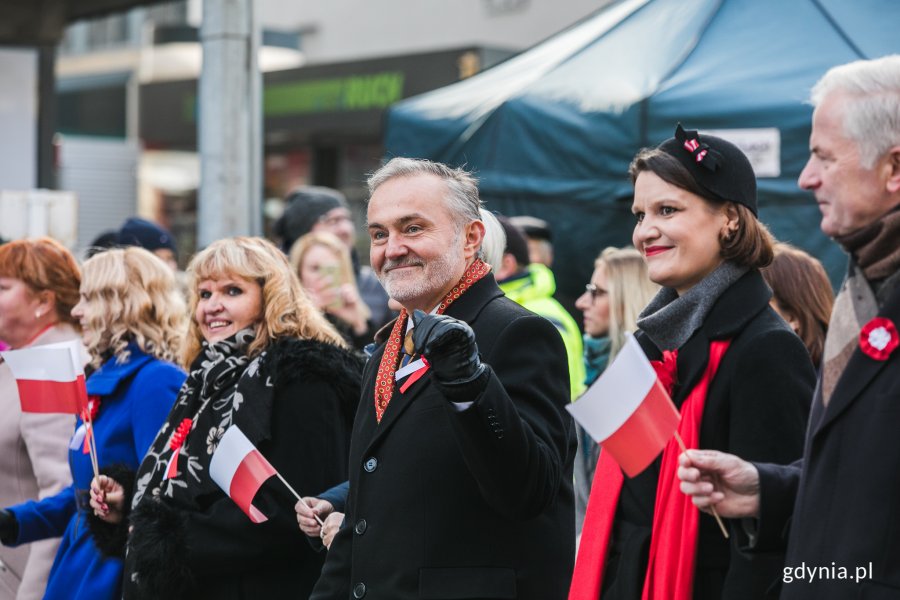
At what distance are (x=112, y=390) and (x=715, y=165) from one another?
2.62m

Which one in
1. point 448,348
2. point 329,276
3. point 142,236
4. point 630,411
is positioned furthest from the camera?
point 142,236

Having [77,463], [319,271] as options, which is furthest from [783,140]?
[77,463]

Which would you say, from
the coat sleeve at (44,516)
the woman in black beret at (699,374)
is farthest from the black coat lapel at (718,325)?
the coat sleeve at (44,516)

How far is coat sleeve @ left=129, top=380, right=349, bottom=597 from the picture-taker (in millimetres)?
4188

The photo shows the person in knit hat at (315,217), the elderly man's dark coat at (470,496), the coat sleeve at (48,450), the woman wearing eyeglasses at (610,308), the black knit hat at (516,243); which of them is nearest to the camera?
the elderly man's dark coat at (470,496)

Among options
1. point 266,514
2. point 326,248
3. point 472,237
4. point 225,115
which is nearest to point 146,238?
point 225,115

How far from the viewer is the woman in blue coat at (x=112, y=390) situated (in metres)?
4.81

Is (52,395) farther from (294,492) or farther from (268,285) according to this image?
(294,492)

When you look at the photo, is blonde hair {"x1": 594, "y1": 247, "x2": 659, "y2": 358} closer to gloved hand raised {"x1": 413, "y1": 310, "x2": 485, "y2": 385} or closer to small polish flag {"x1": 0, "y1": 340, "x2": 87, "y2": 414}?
small polish flag {"x1": 0, "y1": 340, "x2": 87, "y2": 414}

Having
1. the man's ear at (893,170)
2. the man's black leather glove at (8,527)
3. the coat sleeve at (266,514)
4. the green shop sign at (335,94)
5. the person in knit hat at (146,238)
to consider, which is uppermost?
the green shop sign at (335,94)

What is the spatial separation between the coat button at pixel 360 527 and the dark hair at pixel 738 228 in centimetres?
111

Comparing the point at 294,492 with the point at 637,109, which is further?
the point at 637,109

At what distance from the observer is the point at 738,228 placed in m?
3.14

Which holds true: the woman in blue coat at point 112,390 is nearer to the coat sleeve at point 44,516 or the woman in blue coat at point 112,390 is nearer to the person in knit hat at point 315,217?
the coat sleeve at point 44,516
